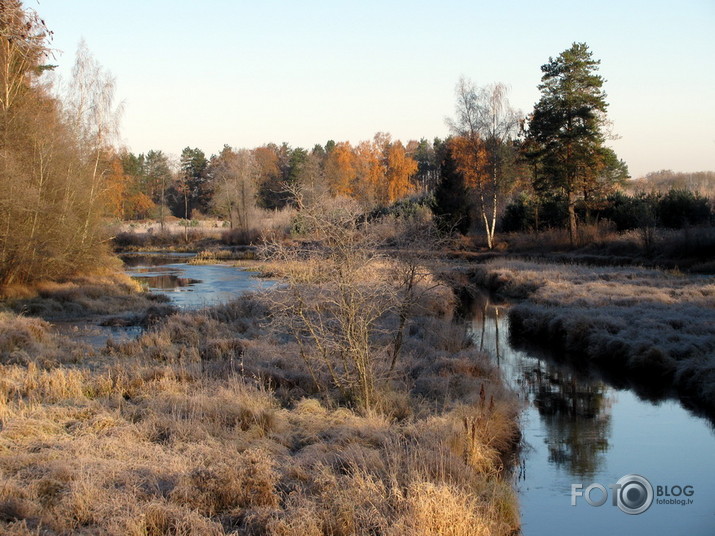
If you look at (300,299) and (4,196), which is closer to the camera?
(300,299)

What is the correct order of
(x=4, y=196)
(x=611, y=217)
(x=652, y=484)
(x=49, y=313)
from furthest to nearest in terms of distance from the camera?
(x=611, y=217), (x=49, y=313), (x=4, y=196), (x=652, y=484)

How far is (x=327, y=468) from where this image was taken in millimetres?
6793

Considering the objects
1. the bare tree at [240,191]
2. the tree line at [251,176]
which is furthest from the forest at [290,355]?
the bare tree at [240,191]

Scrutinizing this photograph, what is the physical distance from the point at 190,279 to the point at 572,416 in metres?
28.6

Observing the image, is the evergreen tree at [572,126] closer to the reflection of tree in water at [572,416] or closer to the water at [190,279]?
the water at [190,279]

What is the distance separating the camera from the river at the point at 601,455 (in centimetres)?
745

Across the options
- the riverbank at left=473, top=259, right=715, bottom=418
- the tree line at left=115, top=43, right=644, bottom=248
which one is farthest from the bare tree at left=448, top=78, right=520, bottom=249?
the riverbank at left=473, top=259, right=715, bottom=418

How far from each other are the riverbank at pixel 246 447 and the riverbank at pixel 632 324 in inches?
137

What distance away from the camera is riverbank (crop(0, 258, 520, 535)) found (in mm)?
5672

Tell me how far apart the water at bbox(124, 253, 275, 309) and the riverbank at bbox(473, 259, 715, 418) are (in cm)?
918

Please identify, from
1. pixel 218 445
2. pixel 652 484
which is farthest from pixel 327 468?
pixel 652 484

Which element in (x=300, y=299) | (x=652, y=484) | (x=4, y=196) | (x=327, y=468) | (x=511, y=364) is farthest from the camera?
(x=4, y=196)

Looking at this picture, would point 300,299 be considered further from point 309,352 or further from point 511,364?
point 511,364

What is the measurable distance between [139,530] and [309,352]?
679cm
